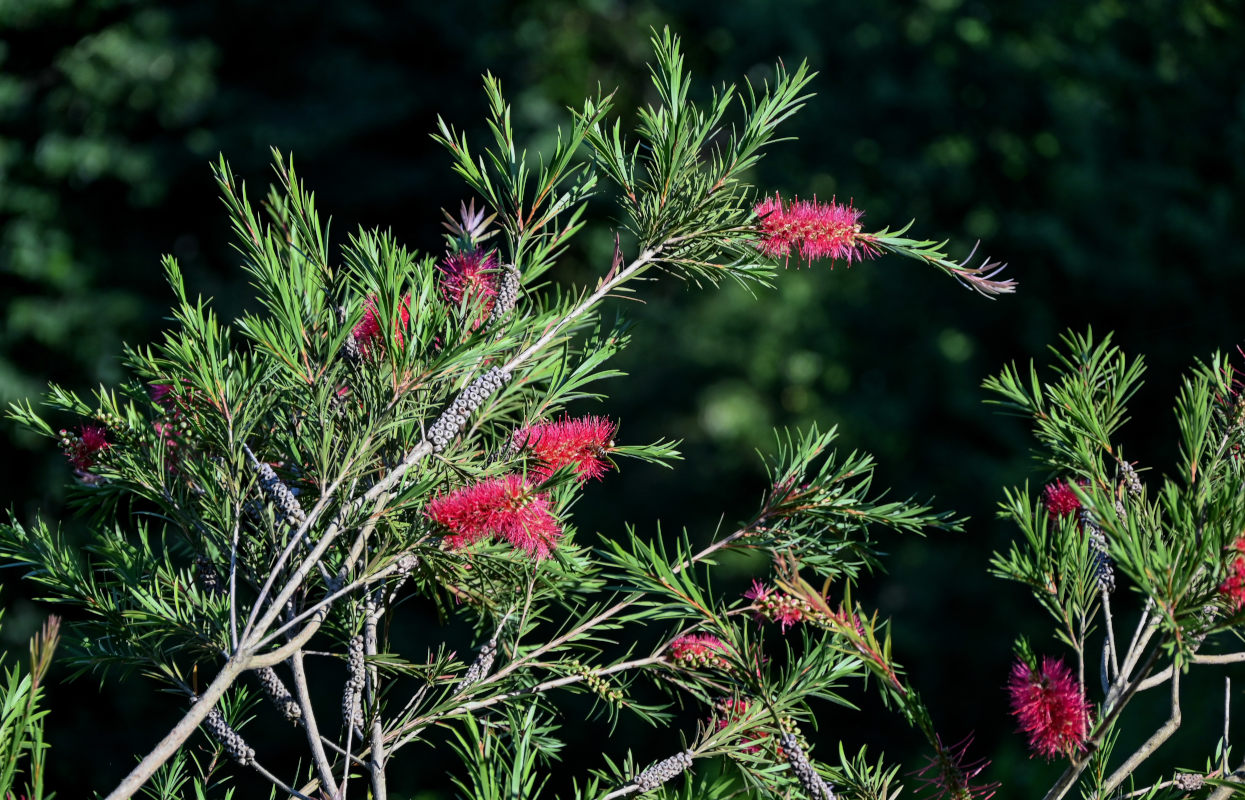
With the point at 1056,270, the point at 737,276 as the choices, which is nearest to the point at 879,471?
the point at 1056,270

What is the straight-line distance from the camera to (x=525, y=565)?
599 mm

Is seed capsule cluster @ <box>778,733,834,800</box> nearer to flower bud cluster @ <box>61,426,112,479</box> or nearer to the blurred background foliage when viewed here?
flower bud cluster @ <box>61,426,112,479</box>

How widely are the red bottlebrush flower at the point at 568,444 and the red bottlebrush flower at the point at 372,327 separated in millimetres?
95

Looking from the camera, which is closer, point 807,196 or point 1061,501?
point 1061,501

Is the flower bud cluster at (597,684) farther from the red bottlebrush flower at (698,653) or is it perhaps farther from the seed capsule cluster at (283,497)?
the seed capsule cluster at (283,497)

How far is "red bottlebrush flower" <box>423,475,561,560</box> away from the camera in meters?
0.53

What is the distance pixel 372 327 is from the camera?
0.62 meters

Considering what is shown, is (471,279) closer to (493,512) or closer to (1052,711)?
(493,512)

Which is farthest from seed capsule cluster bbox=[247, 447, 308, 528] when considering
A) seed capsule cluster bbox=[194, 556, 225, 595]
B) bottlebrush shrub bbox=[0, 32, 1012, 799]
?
seed capsule cluster bbox=[194, 556, 225, 595]

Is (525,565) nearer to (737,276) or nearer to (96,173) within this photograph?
(737,276)

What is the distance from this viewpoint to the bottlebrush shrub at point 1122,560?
463 millimetres

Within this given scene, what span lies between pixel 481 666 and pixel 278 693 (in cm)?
12

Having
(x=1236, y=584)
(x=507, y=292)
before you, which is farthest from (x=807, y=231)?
(x=1236, y=584)

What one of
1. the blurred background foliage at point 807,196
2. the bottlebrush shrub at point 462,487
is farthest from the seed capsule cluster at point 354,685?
the blurred background foliage at point 807,196
